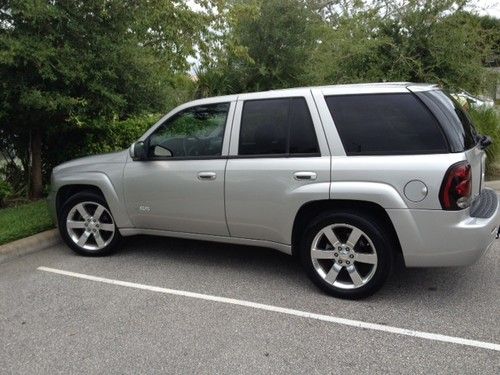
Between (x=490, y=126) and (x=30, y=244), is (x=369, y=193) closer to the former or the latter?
(x=30, y=244)

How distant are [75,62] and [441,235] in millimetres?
4588

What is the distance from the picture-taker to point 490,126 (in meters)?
8.85

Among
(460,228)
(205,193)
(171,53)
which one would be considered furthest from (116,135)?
(460,228)

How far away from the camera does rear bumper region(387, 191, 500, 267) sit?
352cm

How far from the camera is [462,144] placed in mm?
3639

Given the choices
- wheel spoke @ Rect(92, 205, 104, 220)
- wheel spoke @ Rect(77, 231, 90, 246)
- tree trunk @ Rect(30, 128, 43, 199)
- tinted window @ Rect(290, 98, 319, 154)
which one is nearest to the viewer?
→ tinted window @ Rect(290, 98, 319, 154)

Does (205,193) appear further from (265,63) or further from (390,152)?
(265,63)

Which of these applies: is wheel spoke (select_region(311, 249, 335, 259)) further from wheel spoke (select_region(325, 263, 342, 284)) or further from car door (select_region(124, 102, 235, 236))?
car door (select_region(124, 102, 235, 236))

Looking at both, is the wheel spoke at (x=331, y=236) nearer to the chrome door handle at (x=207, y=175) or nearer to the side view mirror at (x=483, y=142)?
the chrome door handle at (x=207, y=175)

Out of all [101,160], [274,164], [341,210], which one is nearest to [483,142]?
[341,210]

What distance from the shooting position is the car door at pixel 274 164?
3.92 m

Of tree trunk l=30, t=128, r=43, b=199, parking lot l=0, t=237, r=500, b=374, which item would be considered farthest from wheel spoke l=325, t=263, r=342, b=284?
tree trunk l=30, t=128, r=43, b=199

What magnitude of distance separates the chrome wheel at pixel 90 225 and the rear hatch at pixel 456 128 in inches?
131

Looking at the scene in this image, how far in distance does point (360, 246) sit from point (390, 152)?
78cm
